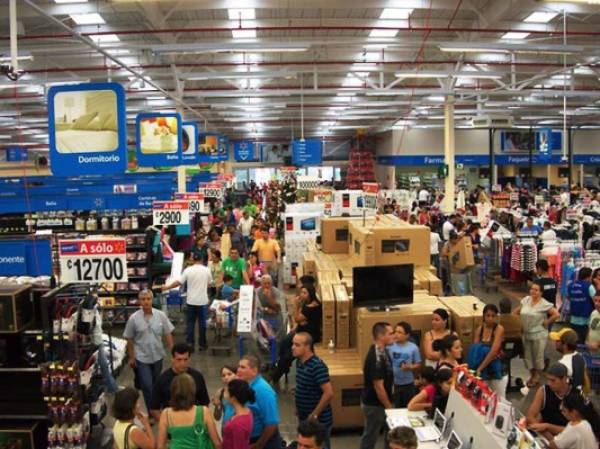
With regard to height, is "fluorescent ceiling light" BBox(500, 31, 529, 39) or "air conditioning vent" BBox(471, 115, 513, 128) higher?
"fluorescent ceiling light" BBox(500, 31, 529, 39)

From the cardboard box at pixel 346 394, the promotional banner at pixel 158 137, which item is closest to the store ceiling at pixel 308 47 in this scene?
the promotional banner at pixel 158 137

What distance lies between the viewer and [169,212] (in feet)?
43.0

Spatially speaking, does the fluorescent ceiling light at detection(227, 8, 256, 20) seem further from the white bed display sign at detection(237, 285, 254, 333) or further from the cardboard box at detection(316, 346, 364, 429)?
the cardboard box at detection(316, 346, 364, 429)

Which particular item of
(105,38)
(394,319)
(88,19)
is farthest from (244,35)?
(394,319)

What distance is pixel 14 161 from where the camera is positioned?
3425 centimetres

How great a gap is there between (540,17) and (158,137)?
27.7 feet

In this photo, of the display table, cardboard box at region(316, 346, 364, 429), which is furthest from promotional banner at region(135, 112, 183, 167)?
the display table

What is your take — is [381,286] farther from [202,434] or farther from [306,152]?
[306,152]

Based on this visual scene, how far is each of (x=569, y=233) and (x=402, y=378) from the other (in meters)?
10.5

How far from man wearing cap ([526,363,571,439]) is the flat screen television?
2.11 meters

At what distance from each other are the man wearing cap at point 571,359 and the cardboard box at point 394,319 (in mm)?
1386

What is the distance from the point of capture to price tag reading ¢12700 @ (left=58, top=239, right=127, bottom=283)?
7.26m

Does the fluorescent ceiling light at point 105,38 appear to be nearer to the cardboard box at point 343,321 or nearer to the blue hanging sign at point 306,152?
the cardboard box at point 343,321

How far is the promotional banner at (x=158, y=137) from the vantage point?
14031 mm
